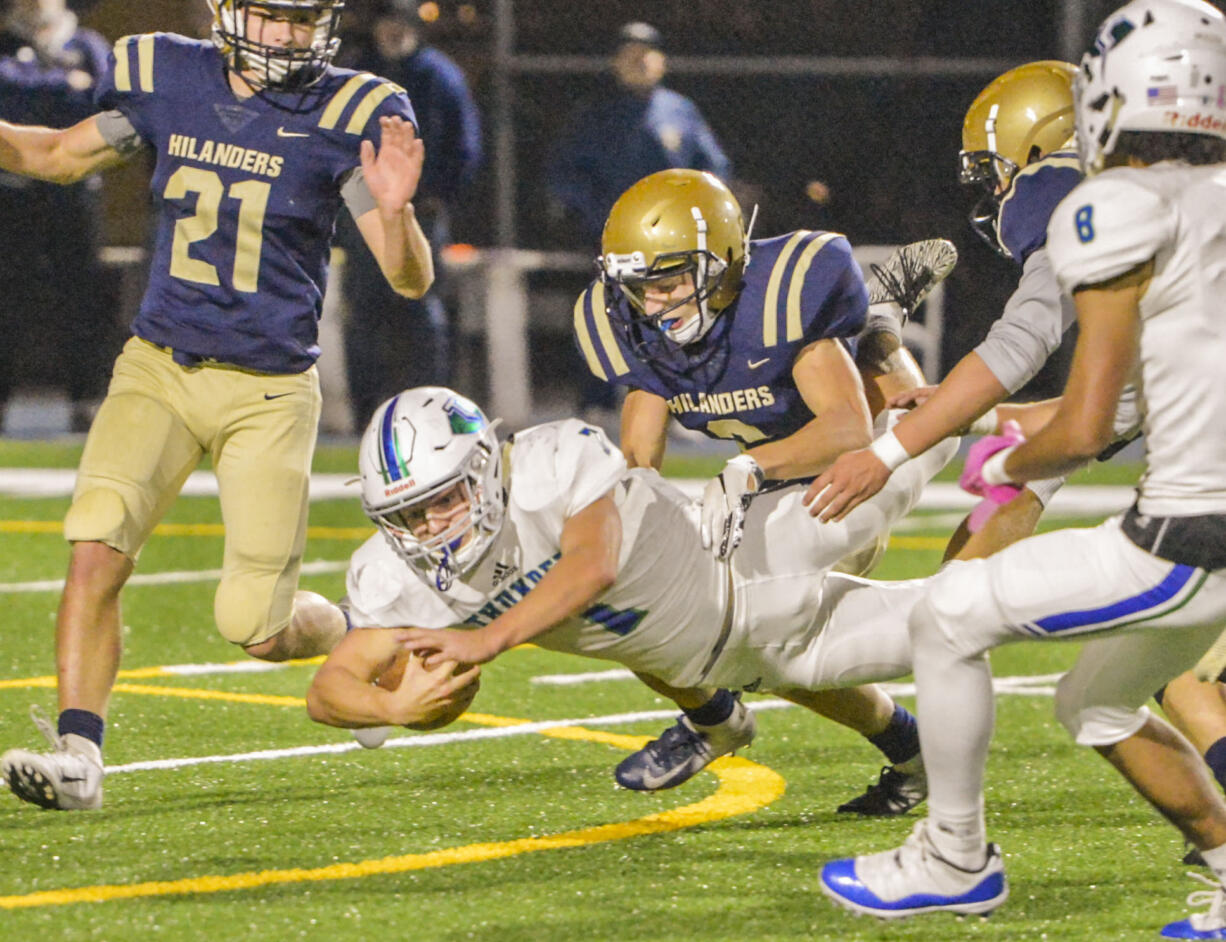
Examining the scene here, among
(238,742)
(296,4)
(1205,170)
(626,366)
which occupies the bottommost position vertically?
(238,742)

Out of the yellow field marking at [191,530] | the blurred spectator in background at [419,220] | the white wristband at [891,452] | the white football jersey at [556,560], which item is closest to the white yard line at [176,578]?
the yellow field marking at [191,530]

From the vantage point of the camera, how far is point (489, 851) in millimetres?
3883

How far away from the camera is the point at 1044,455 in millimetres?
3205

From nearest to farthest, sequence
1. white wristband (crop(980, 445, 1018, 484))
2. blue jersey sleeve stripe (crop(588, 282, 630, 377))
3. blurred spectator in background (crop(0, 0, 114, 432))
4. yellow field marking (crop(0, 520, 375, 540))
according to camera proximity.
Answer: white wristband (crop(980, 445, 1018, 484)) < blue jersey sleeve stripe (crop(588, 282, 630, 377)) < yellow field marking (crop(0, 520, 375, 540)) < blurred spectator in background (crop(0, 0, 114, 432))

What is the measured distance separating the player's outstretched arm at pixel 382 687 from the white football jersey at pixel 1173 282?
1.16 meters

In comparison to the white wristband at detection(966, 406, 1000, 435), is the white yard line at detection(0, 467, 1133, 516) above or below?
below

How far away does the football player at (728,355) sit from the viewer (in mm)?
4164

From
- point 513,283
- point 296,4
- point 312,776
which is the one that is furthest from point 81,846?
point 513,283

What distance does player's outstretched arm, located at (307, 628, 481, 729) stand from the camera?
11.6ft

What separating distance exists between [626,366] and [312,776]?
1080 millimetres

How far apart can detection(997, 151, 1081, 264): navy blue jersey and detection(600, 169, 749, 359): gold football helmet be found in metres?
0.52

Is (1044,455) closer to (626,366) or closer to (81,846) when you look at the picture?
(626,366)

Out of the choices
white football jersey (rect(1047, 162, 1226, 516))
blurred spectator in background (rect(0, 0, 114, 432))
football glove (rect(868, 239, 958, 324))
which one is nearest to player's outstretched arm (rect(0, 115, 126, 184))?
football glove (rect(868, 239, 958, 324))

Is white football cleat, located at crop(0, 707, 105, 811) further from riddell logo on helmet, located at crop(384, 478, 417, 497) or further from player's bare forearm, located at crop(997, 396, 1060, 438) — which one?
player's bare forearm, located at crop(997, 396, 1060, 438)
